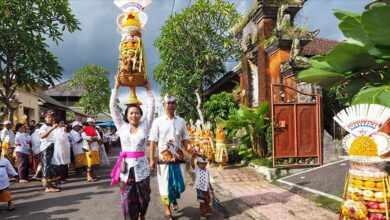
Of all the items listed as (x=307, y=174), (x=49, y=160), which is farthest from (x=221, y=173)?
(x=49, y=160)

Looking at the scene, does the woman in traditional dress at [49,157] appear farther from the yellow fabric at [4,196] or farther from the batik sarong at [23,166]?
the batik sarong at [23,166]

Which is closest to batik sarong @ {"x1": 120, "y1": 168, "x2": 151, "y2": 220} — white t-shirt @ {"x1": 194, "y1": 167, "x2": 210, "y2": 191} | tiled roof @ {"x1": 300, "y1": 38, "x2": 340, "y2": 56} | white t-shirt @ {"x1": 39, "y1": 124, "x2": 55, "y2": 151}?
white t-shirt @ {"x1": 194, "y1": 167, "x2": 210, "y2": 191}

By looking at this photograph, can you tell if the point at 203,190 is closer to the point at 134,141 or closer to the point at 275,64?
the point at 134,141

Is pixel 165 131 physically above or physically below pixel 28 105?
below

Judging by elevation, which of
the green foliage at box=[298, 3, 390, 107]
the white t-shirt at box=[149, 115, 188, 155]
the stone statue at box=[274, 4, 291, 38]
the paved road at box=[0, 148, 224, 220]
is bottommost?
the paved road at box=[0, 148, 224, 220]

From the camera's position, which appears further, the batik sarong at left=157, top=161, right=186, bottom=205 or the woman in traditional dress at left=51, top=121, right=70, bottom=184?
the woman in traditional dress at left=51, top=121, right=70, bottom=184

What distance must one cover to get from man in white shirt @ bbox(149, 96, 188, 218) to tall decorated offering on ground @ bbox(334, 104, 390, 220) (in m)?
2.96

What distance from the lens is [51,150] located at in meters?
9.23

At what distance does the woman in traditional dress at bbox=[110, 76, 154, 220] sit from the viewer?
5062mm

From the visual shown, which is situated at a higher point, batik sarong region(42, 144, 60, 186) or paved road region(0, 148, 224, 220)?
batik sarong region(42, 144, 60, 186)

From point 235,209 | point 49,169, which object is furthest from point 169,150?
point 49,169

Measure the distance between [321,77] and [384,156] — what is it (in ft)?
3.08

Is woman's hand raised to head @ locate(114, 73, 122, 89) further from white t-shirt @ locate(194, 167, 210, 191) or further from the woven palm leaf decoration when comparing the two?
the woven palm leaf decoration

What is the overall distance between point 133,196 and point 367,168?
3010 mm
